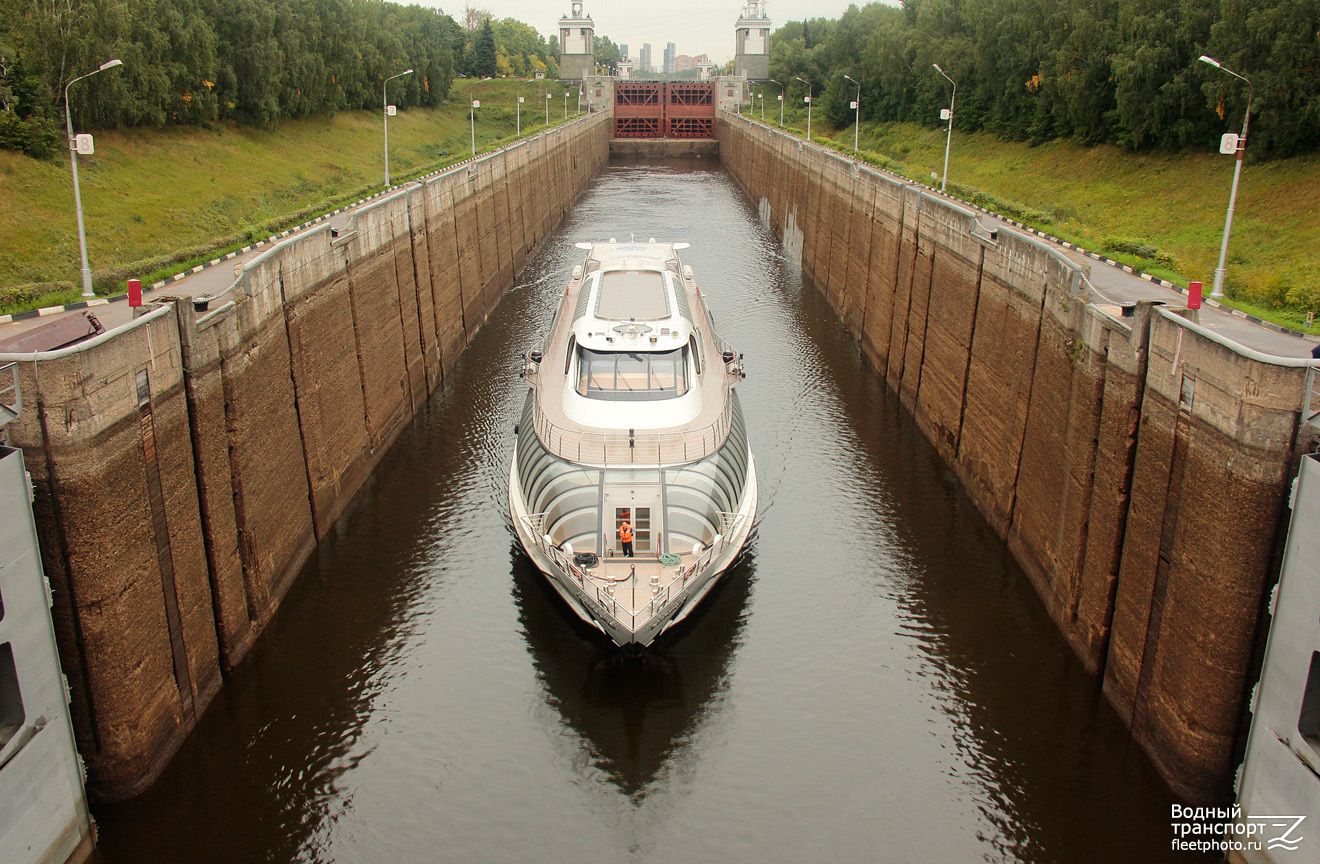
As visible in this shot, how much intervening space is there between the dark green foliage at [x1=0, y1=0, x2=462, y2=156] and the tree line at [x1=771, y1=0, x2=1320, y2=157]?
4752 centimetres

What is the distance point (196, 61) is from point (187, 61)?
0.95m

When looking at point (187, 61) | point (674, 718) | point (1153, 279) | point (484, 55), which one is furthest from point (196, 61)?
point (484, 55)

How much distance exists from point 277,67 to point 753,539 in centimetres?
5966

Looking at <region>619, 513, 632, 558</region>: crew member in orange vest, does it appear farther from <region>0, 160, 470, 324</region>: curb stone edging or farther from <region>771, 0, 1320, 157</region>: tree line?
<region>771, 0, 1320, 157</region>: tree line

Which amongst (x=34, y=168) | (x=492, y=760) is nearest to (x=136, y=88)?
(x=34, y=168)

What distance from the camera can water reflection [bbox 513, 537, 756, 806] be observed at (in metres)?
16.3

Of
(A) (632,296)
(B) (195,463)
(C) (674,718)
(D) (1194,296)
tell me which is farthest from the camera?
(A) (632,296)

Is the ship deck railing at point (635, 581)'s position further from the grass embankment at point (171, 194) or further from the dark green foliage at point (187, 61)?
the dark green foliage at point (187, 61)

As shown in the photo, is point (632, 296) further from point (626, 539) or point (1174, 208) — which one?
point (1174, 208)

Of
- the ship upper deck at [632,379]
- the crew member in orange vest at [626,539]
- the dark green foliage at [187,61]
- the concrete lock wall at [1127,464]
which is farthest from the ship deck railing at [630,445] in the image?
the dark green foliage at [187,61]

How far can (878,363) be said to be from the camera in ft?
118

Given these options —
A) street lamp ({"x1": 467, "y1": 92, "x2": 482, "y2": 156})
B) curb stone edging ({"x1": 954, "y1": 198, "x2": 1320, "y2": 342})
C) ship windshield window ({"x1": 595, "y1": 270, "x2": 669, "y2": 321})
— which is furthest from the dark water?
street lamp ({"x1": 467, "y1": 92, "x2": 482, "y2": 156})

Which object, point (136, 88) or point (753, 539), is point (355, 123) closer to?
point (136, 88)

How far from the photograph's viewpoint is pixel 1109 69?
190 ft
